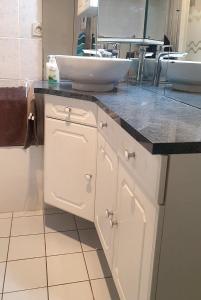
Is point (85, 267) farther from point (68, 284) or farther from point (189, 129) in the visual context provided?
point (189, 129)

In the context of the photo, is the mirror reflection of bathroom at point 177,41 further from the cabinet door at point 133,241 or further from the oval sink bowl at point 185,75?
the cabinet door at point 133,241

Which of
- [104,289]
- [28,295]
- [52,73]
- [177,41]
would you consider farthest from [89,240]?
[177,41]

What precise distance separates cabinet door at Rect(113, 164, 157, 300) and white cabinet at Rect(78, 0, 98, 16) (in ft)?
4.18

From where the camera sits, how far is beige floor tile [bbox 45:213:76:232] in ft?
6.03

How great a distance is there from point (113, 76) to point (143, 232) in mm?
933

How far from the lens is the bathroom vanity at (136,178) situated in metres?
0.77

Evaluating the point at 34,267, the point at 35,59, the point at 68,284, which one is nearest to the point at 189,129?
the point at 68,284

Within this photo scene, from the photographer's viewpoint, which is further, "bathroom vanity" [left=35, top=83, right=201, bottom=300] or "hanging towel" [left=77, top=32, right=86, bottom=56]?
"hanging towel" [left=77, top=32, right=86, bottom=56]

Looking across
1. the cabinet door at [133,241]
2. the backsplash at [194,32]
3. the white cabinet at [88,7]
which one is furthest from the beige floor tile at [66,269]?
the white cabinet at [88,7]

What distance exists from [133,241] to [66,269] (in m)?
0.65

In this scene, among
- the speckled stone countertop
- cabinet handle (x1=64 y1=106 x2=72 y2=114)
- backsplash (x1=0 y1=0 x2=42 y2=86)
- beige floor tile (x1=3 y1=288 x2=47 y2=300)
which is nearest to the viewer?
the speckled stone countertop

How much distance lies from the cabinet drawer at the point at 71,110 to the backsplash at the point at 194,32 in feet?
1.70

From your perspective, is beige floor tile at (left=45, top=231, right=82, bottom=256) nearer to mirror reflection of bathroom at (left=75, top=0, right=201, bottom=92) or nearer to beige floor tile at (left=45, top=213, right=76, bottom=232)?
beige floor tile at (left=45, top=213, right=76, bottom=232)

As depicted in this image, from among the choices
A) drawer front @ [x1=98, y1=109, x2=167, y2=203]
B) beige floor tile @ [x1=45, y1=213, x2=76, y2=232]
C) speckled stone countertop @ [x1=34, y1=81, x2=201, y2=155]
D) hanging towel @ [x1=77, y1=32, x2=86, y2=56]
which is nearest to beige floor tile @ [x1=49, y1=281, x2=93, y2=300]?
beige floor tile @ [x1=45, y1=213, x2=76, y2=232]
